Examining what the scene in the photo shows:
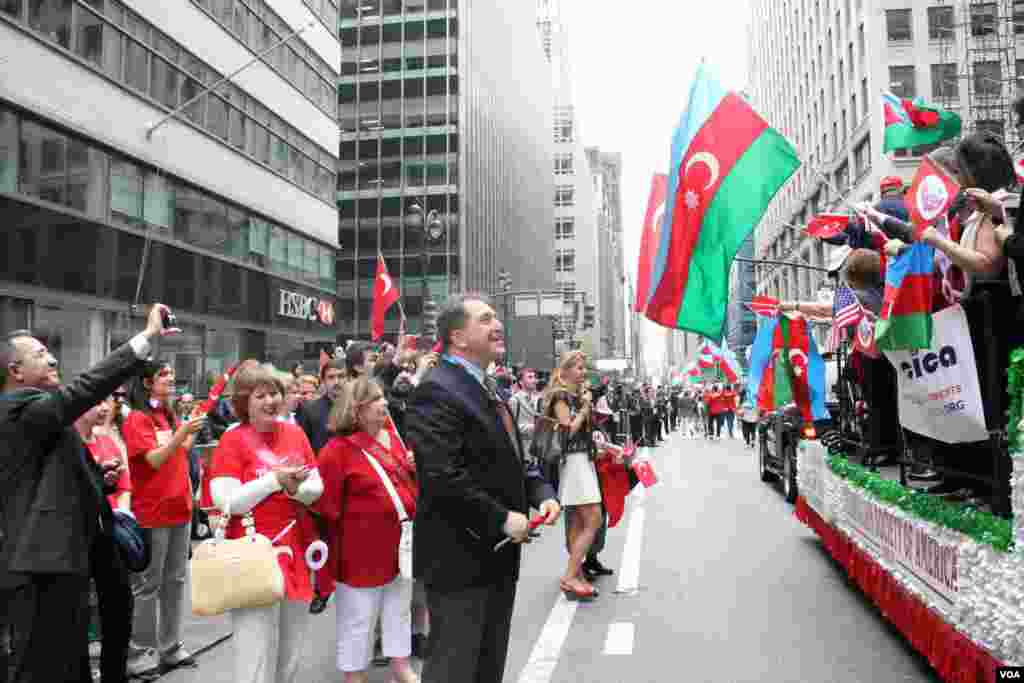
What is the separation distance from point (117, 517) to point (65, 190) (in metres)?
16.7

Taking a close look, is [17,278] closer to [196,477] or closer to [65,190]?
[65,190]

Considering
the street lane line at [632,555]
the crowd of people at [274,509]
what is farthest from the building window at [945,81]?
the crowd of people at [274,509]

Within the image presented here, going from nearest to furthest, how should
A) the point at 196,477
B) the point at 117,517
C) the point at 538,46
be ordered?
the point at 117,517 < the point at 196,477 < the point at 538,46

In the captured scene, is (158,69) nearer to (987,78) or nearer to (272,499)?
(272,499)

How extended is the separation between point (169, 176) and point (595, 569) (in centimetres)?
1867

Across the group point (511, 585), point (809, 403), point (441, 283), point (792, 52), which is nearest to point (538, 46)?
point (792, 52)

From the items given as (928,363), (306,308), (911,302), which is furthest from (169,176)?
(928,363)

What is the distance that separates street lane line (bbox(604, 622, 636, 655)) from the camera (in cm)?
593

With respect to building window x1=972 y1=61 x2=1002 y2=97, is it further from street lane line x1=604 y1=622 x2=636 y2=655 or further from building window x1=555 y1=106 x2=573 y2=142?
building window x1=555 y1=106 x2=573 y2=142

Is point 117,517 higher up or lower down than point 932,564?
higher up

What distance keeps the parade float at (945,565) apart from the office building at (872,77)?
2536 cm

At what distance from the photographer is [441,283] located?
176ft

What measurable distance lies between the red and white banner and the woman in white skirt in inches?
123

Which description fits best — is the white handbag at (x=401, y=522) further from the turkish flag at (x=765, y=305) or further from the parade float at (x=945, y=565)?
the turkish flag at (x=765, y=305)
